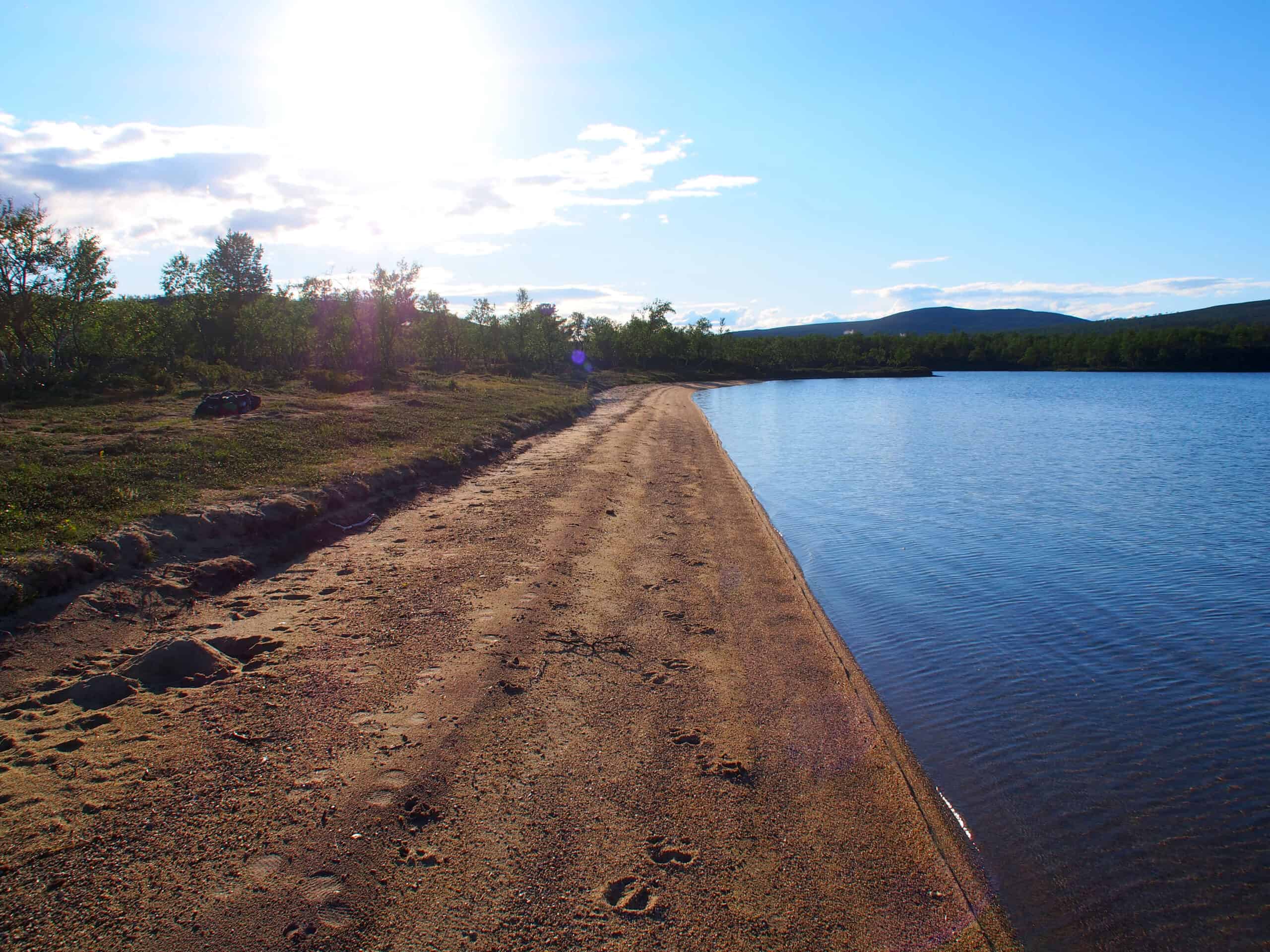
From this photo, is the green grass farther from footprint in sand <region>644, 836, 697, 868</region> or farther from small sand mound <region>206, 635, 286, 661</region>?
footprint in sand <region>644, 836, 697, 868</region>

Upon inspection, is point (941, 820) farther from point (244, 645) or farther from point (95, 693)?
point (95, 693)

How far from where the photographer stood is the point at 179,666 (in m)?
7.70

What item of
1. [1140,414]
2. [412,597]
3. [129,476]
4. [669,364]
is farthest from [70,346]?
[669,364]

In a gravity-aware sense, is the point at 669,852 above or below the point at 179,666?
below

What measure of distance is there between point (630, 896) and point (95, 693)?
5.26 meters

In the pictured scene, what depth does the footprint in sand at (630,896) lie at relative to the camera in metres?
5.05

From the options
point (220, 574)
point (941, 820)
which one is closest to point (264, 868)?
point (941, 820)

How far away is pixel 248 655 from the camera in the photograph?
8.43 meters

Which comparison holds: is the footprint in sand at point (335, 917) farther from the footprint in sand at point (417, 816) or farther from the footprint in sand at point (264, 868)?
the footprint in sand at point (417, 816)

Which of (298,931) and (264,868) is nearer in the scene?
(298,931)

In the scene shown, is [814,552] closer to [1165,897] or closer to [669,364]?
[1165,897]

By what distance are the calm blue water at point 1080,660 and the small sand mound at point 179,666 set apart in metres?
7.04

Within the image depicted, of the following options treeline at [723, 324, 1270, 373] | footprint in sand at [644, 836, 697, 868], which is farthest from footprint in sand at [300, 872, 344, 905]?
treeline at [723, 324, 1270, 373]

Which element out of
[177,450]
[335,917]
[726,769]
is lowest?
[726,769]
